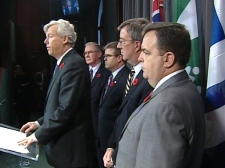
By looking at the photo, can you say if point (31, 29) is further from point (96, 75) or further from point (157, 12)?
point (157, 12)

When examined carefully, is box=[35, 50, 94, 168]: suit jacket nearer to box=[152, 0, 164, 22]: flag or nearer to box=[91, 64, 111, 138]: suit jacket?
box=[152, 0, 164, 22]: flag

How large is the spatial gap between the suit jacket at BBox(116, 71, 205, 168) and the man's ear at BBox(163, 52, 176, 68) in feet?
0.16

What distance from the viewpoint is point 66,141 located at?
2055 millimetres

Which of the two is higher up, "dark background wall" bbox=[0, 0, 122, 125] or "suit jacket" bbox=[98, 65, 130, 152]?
"dark background wall" bbox=[0, 0, 122, 125]

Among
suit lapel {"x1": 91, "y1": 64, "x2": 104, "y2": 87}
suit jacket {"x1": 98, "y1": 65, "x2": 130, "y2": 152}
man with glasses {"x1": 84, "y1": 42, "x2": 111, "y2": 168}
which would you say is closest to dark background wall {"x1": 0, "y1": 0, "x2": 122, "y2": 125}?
man with glasses {"x1": 84, "y1": 42, "x2": 111, "y2": 168}

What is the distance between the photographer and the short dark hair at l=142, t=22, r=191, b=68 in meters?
1.18

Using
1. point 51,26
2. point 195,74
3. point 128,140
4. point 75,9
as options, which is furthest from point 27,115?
point 128,140

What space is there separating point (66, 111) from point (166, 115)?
0.98 meters

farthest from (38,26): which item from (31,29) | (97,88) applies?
(97,88)

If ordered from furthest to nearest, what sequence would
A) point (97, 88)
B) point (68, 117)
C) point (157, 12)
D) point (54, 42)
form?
point (97, 88)
point (157, 12)
point (54, 42)
point (68, 117)

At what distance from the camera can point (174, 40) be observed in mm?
1187

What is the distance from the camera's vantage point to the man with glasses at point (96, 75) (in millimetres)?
3211

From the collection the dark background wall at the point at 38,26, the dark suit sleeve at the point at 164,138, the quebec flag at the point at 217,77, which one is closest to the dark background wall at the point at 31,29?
the dark background wall at the point at 38,26

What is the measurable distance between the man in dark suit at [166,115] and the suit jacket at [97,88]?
1.94 m
